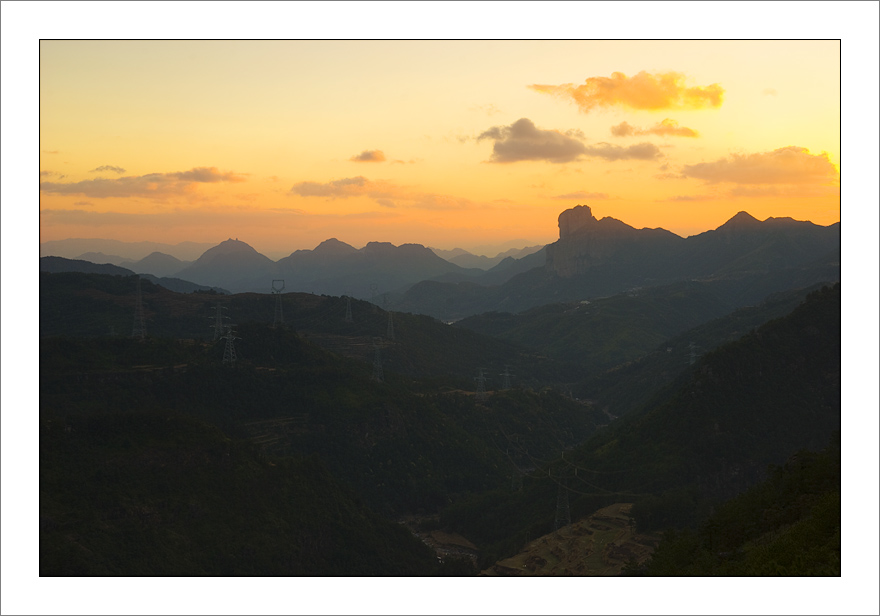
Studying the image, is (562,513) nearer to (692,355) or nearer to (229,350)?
(229,350)

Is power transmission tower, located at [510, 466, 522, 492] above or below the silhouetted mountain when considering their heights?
below

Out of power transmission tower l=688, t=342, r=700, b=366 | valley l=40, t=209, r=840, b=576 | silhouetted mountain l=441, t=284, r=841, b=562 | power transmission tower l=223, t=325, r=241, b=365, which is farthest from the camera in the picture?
power transmission tower l=688, t=342, r=700, b=366

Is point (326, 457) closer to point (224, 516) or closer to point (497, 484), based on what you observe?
point (497, 484)

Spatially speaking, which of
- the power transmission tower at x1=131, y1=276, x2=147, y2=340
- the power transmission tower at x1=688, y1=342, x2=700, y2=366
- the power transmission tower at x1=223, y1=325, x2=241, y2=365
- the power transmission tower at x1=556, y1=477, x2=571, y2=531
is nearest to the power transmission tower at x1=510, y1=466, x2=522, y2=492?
the power transmission tower at x1=556, y1=477, x2=571, y2=531

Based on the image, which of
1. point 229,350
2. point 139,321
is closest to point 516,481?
point 229,350

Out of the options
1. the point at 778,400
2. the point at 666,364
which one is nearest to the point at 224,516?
the point at 778,400

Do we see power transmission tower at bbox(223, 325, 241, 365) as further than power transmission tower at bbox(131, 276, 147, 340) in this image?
No

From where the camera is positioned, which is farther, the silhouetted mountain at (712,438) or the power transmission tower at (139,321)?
the power transmission tower at (139,321)

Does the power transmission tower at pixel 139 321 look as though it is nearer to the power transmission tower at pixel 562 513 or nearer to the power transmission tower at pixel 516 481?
the power transmission tower at pixel 516 481

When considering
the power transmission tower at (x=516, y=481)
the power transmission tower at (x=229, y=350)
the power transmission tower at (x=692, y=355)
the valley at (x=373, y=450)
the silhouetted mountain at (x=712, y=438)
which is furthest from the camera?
the power transmission tower at (x=692, y=355)

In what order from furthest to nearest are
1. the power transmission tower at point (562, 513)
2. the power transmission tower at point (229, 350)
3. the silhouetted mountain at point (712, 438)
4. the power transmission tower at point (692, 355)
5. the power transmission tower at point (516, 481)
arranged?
the power transmission tower at point (692, 355) → the power transmission tower at point (229, 350) → the power transmission tower at point (516, 481) → the silhouetted mountain at point (712, 438) → the power transmission tower at point (562, 513)

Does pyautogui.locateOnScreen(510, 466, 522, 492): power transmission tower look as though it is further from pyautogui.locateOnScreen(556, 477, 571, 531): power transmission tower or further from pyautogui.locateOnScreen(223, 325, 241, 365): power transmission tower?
pyautogui.locateOnScreen(223, 325, 241, 365): power transmission tower

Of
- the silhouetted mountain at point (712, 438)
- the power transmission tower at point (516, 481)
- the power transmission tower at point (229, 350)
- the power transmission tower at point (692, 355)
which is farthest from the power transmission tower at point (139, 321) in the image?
the power transmission tower at point (692, 355)
